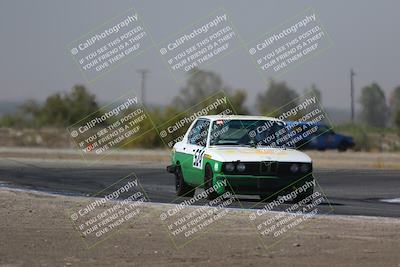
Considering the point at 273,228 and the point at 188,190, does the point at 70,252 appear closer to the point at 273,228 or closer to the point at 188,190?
the point at 273,228

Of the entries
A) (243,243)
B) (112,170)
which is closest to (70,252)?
(243,243)

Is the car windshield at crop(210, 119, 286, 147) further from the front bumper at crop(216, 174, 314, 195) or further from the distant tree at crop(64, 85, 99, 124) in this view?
the distant tree at crop(64, 85, 99, 124)

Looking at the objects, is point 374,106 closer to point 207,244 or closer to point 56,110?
point 56,110

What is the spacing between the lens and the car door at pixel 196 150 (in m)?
15.4

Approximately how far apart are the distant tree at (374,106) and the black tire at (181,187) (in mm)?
90373

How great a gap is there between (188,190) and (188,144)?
849 millimetres

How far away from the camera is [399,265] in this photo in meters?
8.82

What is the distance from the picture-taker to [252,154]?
1484cm

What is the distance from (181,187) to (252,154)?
2.09 meters

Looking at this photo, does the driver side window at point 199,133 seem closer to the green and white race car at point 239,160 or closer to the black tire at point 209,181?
the green and white race car at point 239,160

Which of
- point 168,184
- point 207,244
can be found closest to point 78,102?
point 168,184

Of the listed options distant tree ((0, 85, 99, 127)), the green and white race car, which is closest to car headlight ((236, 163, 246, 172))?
the green and white race car

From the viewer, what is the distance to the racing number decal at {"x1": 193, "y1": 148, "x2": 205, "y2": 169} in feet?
50.3

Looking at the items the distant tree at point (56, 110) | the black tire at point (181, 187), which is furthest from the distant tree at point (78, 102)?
the black tire at point (181, 187)
